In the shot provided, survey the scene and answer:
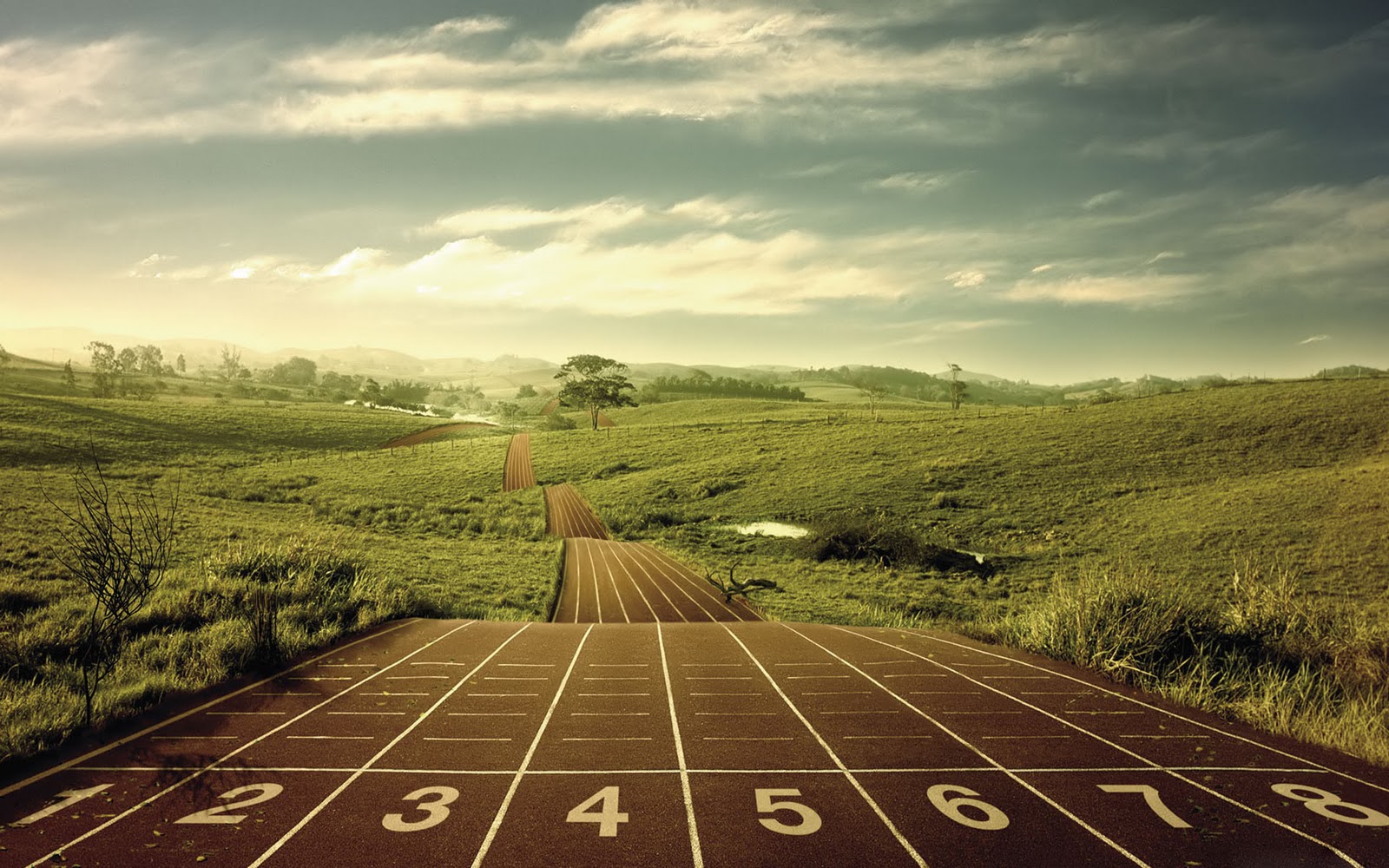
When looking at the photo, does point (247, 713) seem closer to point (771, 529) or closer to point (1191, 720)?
point (1191, 720)

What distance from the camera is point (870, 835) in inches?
231

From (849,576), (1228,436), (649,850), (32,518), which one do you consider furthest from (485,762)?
(1228,436)

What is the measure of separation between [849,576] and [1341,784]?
20.6 meters

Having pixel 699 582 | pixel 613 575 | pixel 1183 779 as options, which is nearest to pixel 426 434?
pixel 613 575

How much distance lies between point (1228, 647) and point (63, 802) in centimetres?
1632

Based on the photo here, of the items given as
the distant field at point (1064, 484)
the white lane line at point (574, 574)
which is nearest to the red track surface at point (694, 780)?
the white lane line at point (574, 574)

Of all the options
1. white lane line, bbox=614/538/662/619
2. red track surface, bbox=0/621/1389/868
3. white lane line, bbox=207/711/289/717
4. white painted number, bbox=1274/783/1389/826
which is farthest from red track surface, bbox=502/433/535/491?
white painted number, bbox=1274/783/1389/826

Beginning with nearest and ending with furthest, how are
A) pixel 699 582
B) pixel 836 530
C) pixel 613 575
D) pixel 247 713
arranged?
pixel 247 713, pixel 699 582, pixel 613 575, pixel 836 530

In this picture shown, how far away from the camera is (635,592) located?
75.6 ft

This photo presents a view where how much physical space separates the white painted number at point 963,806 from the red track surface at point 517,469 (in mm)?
47723

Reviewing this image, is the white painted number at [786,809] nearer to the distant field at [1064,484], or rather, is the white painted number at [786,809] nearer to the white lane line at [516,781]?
the white lane line at [516,781]

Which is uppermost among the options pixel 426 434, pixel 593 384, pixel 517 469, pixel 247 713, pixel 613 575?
pixel 593 384

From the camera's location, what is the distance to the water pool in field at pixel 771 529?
3481cm

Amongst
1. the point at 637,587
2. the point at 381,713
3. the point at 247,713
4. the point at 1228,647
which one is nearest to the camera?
the point at 247,713
